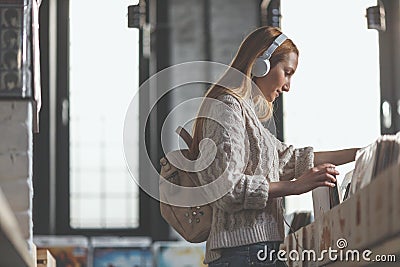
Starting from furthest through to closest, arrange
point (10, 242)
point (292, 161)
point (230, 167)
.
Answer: point (292, 161) < point (230, 167) < point (10, 242)

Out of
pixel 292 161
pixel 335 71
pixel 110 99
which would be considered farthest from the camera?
pixel 110 99

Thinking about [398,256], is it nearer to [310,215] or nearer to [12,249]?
[12,249]

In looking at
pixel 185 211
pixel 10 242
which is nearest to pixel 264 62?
pixel 185 211

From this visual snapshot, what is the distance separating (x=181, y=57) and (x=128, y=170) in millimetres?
731

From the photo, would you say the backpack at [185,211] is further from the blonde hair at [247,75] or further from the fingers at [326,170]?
the fingers at [326,170]

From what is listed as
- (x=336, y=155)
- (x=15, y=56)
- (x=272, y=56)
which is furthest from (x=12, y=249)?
(x=336, y=155)

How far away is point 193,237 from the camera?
2.67 meters

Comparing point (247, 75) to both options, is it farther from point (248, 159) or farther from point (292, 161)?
point (292, 161)

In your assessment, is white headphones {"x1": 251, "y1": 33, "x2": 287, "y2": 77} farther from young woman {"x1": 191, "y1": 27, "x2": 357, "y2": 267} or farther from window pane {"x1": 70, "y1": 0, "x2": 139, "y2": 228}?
window pane {"x1": 70, "y1": 0, "x2": 139, "y2": 228}

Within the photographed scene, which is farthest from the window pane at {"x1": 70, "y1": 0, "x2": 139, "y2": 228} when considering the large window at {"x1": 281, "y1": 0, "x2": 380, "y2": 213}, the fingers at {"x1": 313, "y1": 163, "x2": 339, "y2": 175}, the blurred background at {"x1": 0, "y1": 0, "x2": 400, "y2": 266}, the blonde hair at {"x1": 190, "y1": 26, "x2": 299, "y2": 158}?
the fingers at {"x1": 313, "y1": 163, "x2": 339, "y2": 175}

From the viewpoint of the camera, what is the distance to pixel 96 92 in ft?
18.8

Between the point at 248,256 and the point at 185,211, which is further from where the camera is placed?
the point at 185,211

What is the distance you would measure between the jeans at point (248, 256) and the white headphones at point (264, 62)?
1.48 feet

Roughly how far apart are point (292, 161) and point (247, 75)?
0.35 metres
